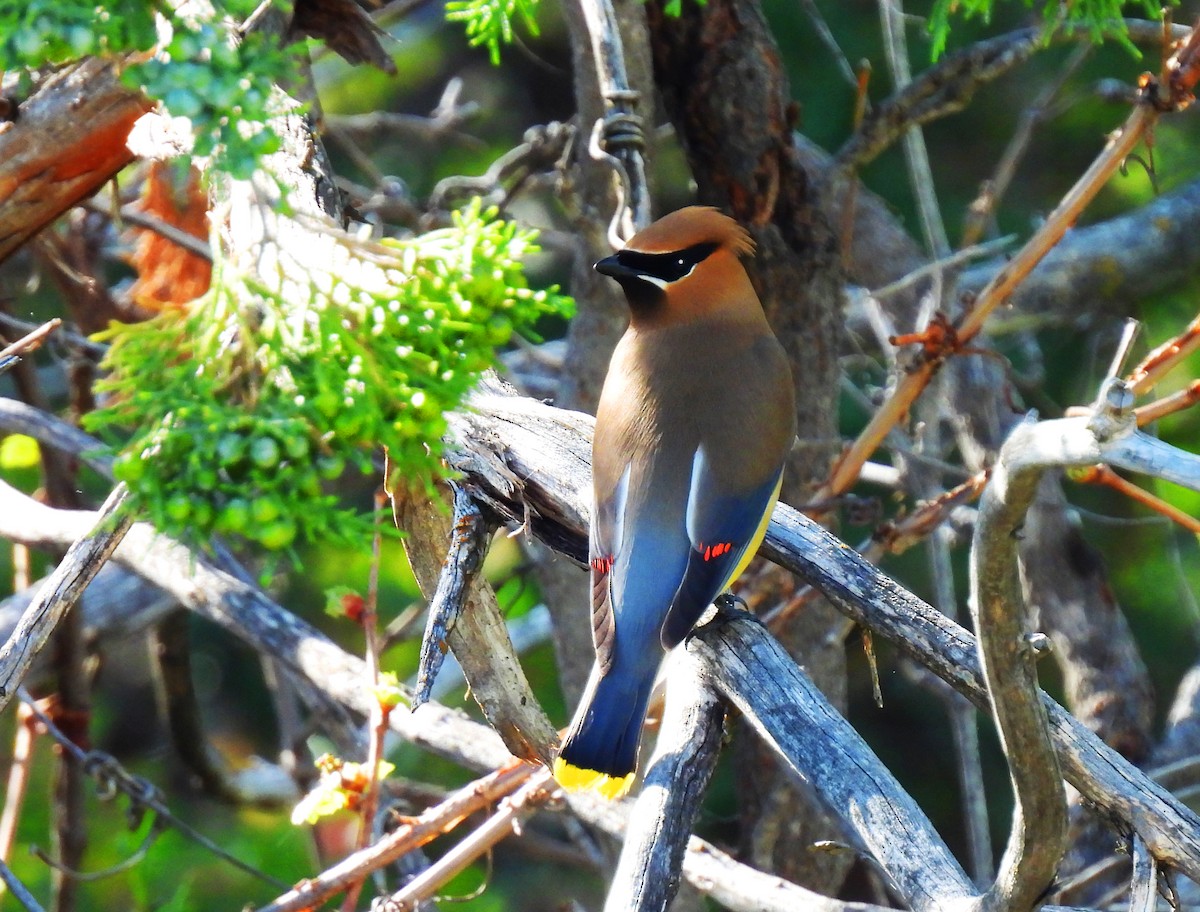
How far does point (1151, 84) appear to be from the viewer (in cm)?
282

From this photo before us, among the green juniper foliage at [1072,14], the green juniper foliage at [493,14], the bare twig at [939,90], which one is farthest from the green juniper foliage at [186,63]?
the bare twig at [939,90]

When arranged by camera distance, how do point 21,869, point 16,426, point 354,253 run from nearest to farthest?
point 354,253 → point 16,426 → point 21,869

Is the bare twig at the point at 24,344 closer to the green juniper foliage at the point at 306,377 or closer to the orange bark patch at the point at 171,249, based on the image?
the green juniper foliage at the point at 306,377

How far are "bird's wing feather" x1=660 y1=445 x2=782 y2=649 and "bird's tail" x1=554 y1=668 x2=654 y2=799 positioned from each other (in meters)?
0.13

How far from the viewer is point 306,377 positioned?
1536 millimetres

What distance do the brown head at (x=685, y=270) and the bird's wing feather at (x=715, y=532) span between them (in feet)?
1.31

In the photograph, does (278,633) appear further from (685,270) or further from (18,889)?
(685,270)

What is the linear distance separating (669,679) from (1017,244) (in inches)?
141

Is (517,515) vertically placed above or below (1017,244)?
above

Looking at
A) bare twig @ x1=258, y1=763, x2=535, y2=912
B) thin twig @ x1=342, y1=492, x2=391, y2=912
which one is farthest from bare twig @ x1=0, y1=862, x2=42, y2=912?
thin twig @ x1=342, y1=492, x2=391, y2=912

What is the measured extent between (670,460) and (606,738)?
0.56 metres

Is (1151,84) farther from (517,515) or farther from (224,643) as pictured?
(224,643)

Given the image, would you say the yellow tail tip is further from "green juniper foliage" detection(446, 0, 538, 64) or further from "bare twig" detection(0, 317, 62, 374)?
"green juniper foliage" detection(446, 0, 538, 64)

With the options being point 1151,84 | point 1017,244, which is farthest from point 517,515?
point 1017,244
